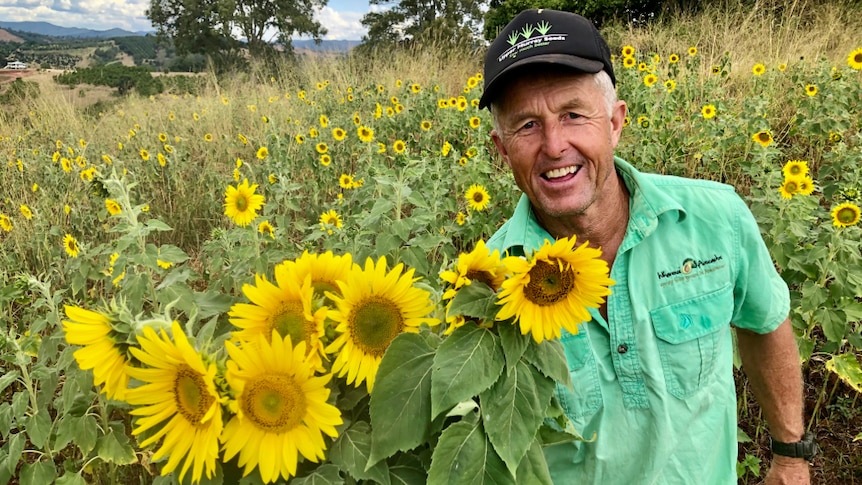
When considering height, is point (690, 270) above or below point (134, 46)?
above

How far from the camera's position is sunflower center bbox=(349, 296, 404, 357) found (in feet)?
2.37

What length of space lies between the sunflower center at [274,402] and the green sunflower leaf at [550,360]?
29 centimetres

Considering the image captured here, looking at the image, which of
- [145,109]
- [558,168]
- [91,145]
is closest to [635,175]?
[558,168]

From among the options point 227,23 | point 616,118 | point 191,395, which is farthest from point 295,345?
point 227,23

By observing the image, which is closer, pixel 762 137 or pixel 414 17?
pixel 762 137

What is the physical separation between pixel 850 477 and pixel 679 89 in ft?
12.6

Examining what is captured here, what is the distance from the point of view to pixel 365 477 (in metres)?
0.66

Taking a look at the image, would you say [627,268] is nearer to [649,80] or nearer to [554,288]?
[554,288]

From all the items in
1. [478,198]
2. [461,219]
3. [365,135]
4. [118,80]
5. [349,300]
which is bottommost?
[118,80]

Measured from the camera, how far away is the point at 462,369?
2.10 ft

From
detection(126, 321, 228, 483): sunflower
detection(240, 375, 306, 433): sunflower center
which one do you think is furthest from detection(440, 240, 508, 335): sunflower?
detection(126, 321, 228, 483): sunflower

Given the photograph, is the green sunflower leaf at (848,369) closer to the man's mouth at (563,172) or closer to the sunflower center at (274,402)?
the man's mouth at (563,172)

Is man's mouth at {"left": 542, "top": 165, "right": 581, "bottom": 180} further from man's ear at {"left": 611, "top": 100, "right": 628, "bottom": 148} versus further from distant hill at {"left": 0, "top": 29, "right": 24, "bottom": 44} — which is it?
distant hill at {"left": 0, "top": 29, "right": 24, "bottom": 44}

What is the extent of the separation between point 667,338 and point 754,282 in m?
0.35
